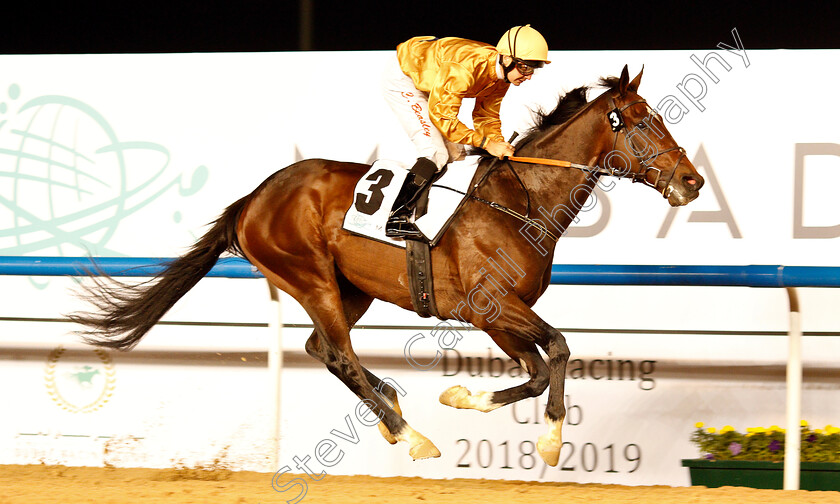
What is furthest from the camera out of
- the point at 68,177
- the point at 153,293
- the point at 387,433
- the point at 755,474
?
the point at 68,177

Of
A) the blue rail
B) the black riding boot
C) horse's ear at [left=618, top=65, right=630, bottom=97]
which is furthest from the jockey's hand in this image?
the blue rail

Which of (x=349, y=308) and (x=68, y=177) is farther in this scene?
(x=68, y=177)

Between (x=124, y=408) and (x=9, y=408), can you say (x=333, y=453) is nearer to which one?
(x=124, y=408)

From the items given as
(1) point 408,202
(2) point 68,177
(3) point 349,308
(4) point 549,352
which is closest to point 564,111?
(1) point 408,202

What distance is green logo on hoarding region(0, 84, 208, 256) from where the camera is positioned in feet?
12.4

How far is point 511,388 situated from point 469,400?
Result: 0.54 feet

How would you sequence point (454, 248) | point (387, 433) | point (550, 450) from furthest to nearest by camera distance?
1. point (387, 433)
2. point (454, 248)
3. point (550, 450)

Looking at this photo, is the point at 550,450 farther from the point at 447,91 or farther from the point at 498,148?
the point at 447,91

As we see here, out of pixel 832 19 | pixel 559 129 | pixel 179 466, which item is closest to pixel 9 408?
pixel 179 466

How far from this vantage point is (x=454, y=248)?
9.95 ft

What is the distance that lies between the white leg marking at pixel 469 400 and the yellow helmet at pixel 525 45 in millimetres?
1224

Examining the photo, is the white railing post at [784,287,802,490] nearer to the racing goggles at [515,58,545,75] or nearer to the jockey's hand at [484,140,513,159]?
the jockey's hand at [484,140,513,159]

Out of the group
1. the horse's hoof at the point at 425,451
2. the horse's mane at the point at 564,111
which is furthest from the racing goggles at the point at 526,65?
the horse's hoof at the point at 425,451

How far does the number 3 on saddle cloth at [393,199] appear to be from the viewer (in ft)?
9.93
